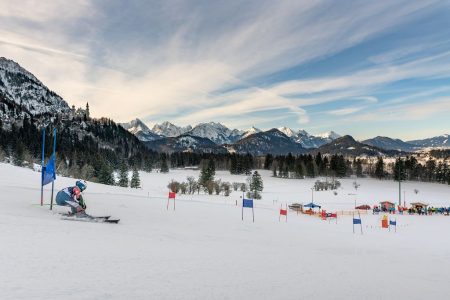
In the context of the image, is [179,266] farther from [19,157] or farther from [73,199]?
[19,157]

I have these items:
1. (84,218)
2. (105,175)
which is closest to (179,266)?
(84,218)

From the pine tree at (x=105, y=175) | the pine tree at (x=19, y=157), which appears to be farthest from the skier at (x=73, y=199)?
the pine tree at (x=19, y=157)

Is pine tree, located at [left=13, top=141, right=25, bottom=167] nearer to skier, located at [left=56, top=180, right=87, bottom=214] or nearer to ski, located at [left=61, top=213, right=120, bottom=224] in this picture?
skier, located at [left=56, top=180, right=87, bottom=214]

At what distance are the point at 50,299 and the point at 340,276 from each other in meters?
10.7

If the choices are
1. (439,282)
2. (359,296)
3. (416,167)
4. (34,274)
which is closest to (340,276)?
(359,296)

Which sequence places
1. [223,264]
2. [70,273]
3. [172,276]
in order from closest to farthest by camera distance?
[70,273], [172,276], [223,264]

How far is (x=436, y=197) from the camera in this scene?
109 m

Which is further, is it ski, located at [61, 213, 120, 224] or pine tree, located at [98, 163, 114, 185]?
pine tree, located at [98, 163, 114, 185]

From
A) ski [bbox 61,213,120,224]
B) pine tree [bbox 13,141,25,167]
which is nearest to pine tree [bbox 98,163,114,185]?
pine tree [bbox 13,141,25,167]

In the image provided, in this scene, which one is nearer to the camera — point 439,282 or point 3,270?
point 3,270

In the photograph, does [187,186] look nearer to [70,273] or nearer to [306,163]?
[70,273]

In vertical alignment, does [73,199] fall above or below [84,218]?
above

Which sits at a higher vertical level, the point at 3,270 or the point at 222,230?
the point at 3,270

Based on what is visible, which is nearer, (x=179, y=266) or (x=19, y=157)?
(x=179, y=266)
